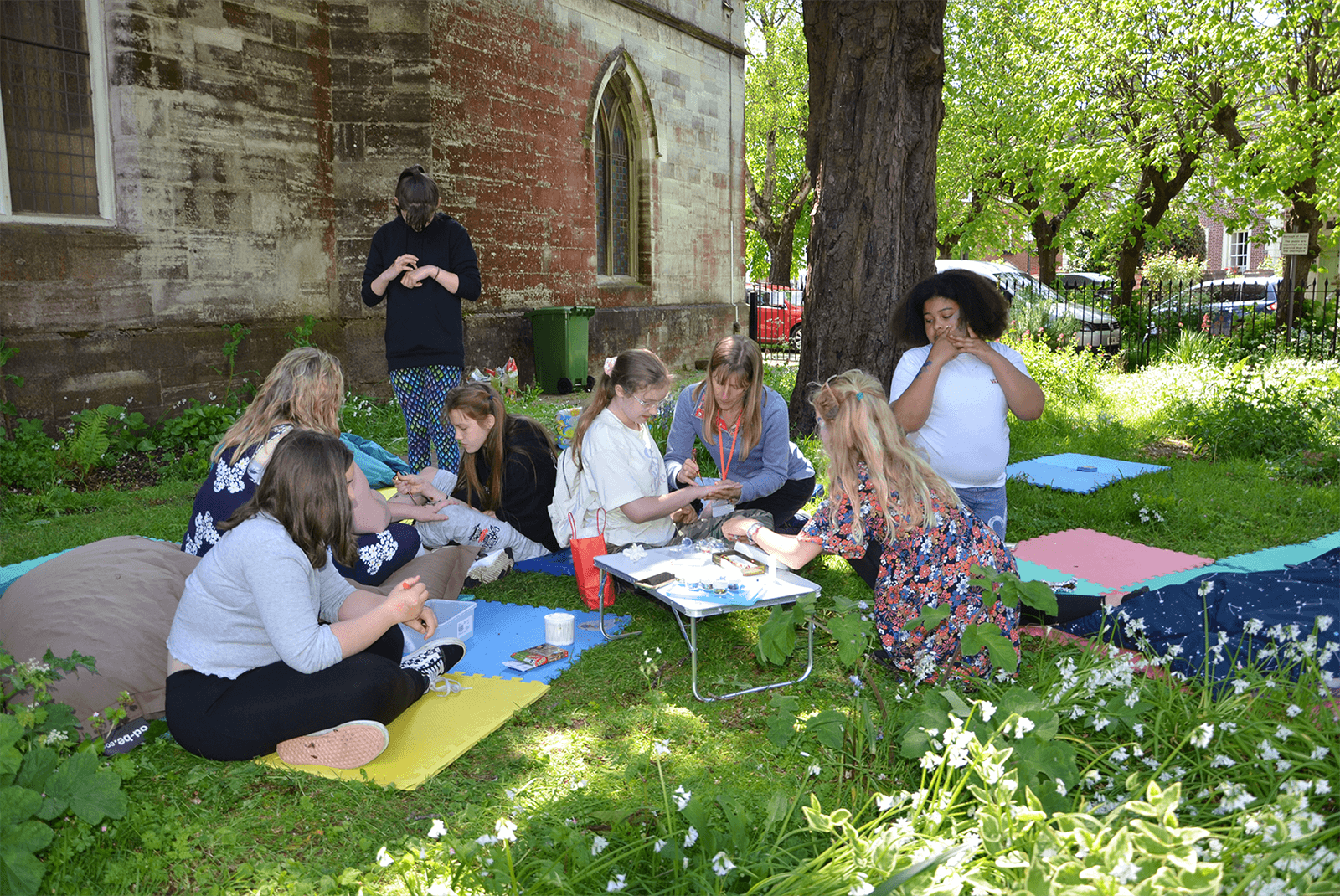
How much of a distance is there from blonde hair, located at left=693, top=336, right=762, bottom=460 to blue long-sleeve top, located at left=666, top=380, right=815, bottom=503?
0.03m

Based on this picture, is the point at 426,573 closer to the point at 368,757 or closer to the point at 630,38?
the point at 368,757

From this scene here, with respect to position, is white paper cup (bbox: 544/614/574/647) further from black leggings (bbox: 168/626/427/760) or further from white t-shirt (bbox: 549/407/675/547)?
black leggings (bbox: 168/626/427/760)

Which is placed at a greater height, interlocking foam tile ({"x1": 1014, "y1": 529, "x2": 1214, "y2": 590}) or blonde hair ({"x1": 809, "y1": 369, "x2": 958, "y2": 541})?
blonde hair ({"x1": 809, "y1": 369, "x2": 958, "y2": 541})

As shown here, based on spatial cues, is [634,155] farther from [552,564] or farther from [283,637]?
[283,637]

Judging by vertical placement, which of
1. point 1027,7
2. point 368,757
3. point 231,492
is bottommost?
point 368,757

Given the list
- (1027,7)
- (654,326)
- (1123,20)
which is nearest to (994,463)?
(654,326)

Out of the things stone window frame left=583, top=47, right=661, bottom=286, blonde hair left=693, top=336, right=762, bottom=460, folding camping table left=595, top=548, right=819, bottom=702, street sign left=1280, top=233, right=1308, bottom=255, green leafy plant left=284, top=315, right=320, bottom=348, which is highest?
stone window frame left=583, top=47, right=661, bottom=286

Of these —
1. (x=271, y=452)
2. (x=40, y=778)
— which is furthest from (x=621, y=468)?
(x=40, y=778)

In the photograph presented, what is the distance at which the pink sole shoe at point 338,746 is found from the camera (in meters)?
3.22

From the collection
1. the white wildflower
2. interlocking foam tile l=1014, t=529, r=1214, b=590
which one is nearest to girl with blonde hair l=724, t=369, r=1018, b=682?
the white wildflower

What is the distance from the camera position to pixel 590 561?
473 centimetres

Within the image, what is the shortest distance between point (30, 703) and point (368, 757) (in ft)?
3.58

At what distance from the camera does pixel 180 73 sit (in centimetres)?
844

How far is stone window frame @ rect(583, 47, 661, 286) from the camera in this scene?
1378 cm
